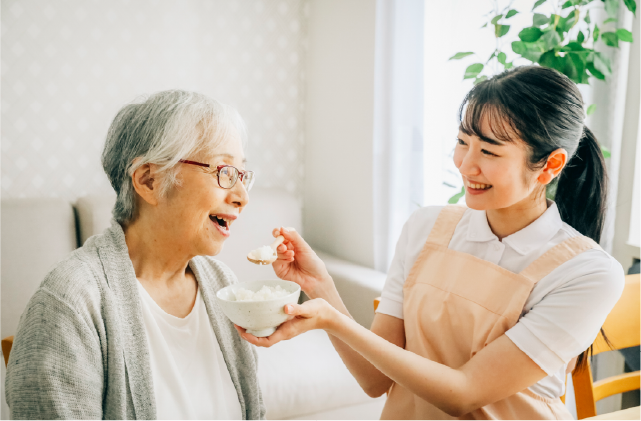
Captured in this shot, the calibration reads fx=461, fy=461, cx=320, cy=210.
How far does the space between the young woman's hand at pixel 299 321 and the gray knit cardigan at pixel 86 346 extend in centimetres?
28

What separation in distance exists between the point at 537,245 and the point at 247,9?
8.32 feet

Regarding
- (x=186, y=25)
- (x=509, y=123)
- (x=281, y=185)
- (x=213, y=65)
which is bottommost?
(x=281, y=185)

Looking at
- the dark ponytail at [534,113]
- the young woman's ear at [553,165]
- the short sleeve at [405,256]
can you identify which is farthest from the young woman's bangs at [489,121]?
the short sleeve at [405,256]

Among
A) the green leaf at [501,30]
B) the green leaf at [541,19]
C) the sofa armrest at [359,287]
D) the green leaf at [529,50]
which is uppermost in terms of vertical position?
the green leaf at [541,19]

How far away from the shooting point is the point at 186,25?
285 cm

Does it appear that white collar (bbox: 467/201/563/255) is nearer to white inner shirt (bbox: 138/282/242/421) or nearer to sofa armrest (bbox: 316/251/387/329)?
white inner shirt (bbox: 138/282/242/421)

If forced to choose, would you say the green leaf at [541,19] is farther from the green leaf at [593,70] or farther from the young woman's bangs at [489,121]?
the young woman's bangs at [489,121]

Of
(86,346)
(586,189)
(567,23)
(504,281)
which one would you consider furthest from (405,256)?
(567,23)

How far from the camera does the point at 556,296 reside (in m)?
1.05

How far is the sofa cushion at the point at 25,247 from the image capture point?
6.86ft

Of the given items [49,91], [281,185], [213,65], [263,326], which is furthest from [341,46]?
[263,326]

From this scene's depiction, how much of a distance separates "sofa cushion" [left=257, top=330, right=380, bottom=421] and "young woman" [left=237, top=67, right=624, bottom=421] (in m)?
0.72

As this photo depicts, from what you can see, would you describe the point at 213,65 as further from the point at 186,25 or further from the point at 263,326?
the point at 263,326

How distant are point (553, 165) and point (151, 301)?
3.44 feet
